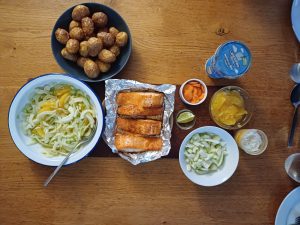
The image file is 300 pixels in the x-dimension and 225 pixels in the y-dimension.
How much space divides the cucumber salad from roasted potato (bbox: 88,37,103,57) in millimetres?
490

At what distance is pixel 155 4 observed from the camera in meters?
1.30

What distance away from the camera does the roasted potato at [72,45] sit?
3.84ft

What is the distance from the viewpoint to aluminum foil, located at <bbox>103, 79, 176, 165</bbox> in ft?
4.02

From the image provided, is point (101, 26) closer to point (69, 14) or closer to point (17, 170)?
point (69, 14)

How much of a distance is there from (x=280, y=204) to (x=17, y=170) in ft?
3.52

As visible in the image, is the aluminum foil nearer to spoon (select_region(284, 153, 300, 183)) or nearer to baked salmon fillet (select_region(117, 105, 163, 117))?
baked salmon fillet (select_region(117, 105, 163, 117))

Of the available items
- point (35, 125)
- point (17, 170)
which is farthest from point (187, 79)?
point (17, 170)

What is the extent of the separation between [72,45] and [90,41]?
0.07 m

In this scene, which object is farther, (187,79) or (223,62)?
(187,79)

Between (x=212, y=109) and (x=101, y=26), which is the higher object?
(x=101, y=26)

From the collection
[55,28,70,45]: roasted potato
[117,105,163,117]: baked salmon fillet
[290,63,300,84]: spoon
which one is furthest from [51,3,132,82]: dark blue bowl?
[290,63,300,84]: spoon

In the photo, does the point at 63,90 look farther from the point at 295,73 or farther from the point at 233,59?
the point at 295,73

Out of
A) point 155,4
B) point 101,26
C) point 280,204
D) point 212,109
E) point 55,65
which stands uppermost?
point 155,4

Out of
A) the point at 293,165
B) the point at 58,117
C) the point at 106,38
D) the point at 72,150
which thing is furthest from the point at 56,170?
the point at 293,165
